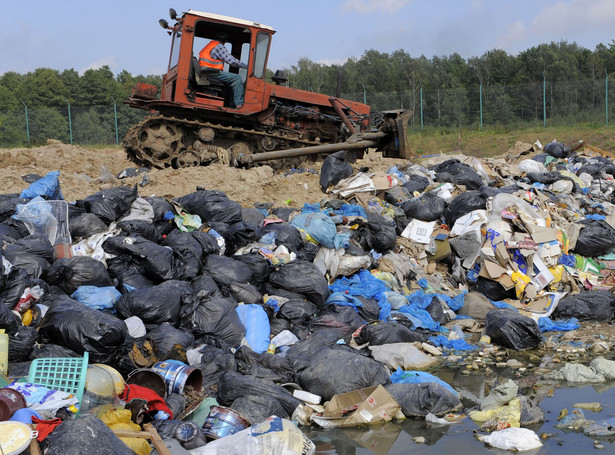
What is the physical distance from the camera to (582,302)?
589 cm

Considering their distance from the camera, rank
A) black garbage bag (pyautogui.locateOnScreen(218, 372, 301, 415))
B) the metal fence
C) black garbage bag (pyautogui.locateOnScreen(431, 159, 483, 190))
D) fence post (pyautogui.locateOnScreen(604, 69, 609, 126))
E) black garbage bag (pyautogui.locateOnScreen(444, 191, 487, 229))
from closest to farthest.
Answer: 1. black garbage bag (pyautogui.locateOnScreen(218, 372, 301, 415))
2. black garbage bag (pyautogui.locateOnScreen(444, 191, 487, 229))
3. black garbage bag (pyautogui.locateOnScreen(431, 159, 483, 190))
4. fence post (pyautogui.locateOnScreen(604, 69, 609, 126))
5. the metal fence

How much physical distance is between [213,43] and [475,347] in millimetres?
7137

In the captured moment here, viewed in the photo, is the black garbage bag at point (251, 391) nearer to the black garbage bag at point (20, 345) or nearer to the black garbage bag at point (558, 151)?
the black garbage bag at point (20, 345)

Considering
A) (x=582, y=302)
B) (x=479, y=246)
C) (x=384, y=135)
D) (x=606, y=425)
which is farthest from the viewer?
(x=384, y=135)

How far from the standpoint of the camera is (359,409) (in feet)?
11.9

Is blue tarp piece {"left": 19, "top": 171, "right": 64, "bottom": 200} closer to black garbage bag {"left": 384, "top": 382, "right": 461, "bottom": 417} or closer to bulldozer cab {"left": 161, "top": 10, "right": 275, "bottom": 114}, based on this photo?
black garbage bag {"left": 384, "top": 382, "right": 461, "bottom": 417}

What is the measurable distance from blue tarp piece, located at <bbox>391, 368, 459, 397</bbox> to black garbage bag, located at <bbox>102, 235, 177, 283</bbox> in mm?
1967

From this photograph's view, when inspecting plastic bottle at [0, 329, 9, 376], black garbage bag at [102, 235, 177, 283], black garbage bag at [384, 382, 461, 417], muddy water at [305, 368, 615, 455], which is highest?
black garbage bag at [102, 235, 177, 283]

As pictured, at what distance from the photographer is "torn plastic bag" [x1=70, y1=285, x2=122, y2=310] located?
14.9 ft

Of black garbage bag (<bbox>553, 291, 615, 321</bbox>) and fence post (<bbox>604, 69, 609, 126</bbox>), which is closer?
black garbage bag (<bbox>553, 291, 615, 321</bbox>)

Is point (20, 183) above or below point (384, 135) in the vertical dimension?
below

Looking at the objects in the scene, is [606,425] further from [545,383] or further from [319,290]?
[319,290]

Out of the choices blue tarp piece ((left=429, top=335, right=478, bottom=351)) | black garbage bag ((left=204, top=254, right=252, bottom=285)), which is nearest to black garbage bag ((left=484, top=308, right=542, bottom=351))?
blue tarp piece ((left=429, top=335, right=478, bottom=351))

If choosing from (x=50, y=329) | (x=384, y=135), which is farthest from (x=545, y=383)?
(x=384, y=135)
